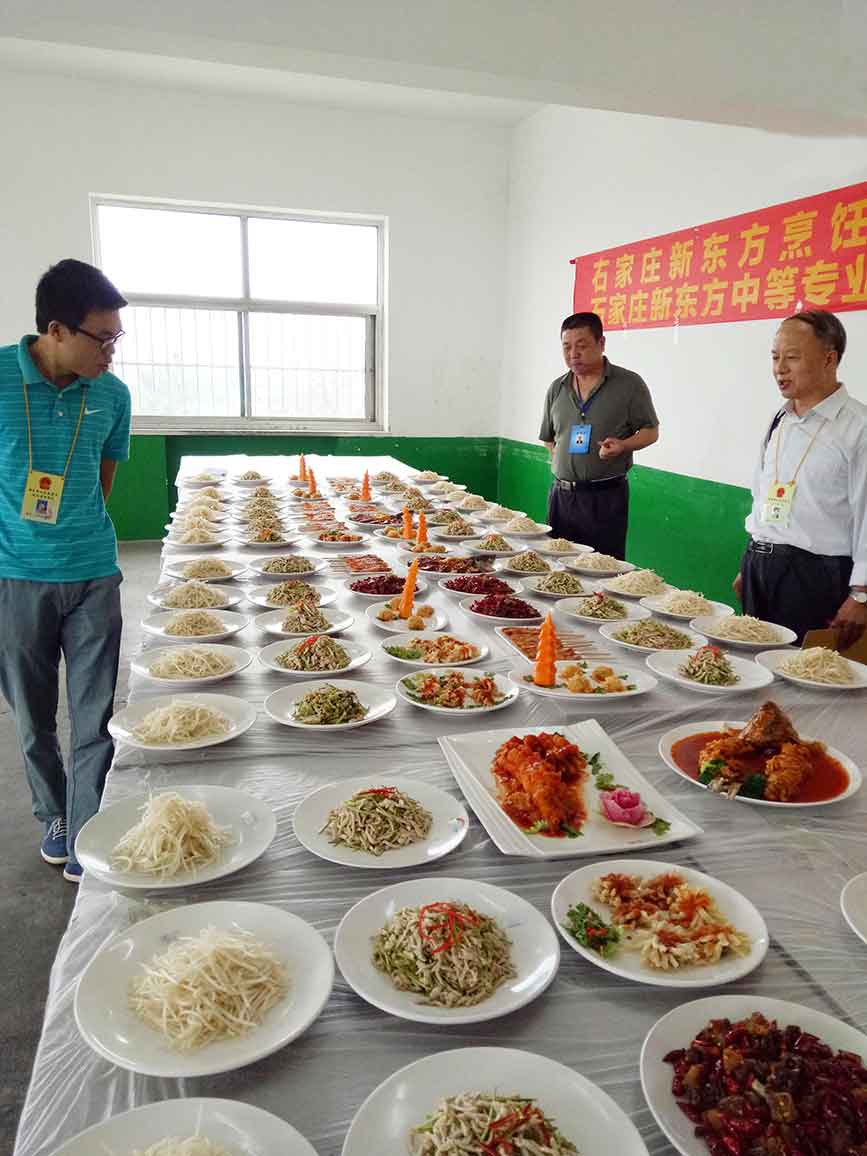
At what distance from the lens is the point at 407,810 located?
1.29 meters

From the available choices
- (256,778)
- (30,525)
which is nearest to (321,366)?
(30,525)

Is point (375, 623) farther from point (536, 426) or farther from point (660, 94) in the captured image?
point (536, 426)

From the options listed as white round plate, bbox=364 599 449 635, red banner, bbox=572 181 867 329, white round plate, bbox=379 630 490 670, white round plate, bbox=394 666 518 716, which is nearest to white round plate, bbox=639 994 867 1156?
white round plate, bbox=394 666 518 716

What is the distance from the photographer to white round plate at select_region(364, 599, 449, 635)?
7.58 feet

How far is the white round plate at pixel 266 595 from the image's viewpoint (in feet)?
8.27

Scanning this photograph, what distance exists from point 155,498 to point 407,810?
676 centimetres

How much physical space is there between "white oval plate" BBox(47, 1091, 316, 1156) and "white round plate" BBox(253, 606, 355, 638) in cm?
147

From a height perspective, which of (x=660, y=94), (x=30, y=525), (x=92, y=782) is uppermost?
(x=660, y=94)

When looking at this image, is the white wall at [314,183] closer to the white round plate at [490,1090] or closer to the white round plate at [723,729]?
the white round plate at [723,729]

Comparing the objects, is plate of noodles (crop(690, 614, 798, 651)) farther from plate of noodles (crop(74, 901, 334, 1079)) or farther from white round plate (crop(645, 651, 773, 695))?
plate of noodles (crop(74, 901, 334, 1079))

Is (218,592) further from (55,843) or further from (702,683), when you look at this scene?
(702,683)

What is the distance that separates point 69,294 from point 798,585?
2.57 meters

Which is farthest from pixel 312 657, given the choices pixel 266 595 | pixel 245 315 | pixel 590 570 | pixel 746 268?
pixel 245 315

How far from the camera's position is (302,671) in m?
1.94
